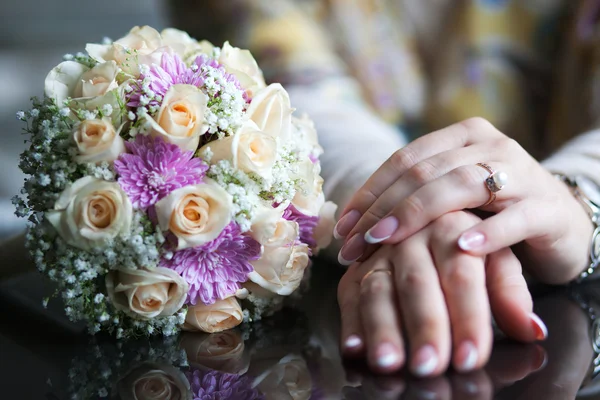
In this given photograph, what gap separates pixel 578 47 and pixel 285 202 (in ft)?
2.93

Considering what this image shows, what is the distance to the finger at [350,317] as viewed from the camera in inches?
20.6

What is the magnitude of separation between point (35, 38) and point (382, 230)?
1996 mm

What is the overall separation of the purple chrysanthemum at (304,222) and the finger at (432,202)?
73 mm

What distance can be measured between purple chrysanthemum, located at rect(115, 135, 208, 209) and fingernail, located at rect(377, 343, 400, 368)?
0.67 ft

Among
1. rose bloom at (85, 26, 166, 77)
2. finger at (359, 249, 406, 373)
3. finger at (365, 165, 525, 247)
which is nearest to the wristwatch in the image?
finger at (365, 165, 525, 247)

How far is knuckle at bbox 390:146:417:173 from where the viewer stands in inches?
25.5

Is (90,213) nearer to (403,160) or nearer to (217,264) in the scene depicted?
(217,264)

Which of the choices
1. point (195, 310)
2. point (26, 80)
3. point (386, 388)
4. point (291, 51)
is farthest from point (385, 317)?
point (26, 80)

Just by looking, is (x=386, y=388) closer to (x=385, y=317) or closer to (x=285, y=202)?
(x=385, y=317)

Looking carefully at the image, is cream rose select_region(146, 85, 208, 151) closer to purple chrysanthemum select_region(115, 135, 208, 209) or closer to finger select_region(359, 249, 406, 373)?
purple chrysanthemum select_region(115, 135, 208, 209)

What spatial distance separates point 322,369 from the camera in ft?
1.72

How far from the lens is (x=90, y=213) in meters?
0.51

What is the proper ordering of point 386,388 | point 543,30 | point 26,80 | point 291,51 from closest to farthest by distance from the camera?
point 386,388 < point 291,51 < point 543,30 < point 26,80

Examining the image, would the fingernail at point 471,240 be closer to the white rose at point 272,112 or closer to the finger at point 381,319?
the finger at point 381,319
